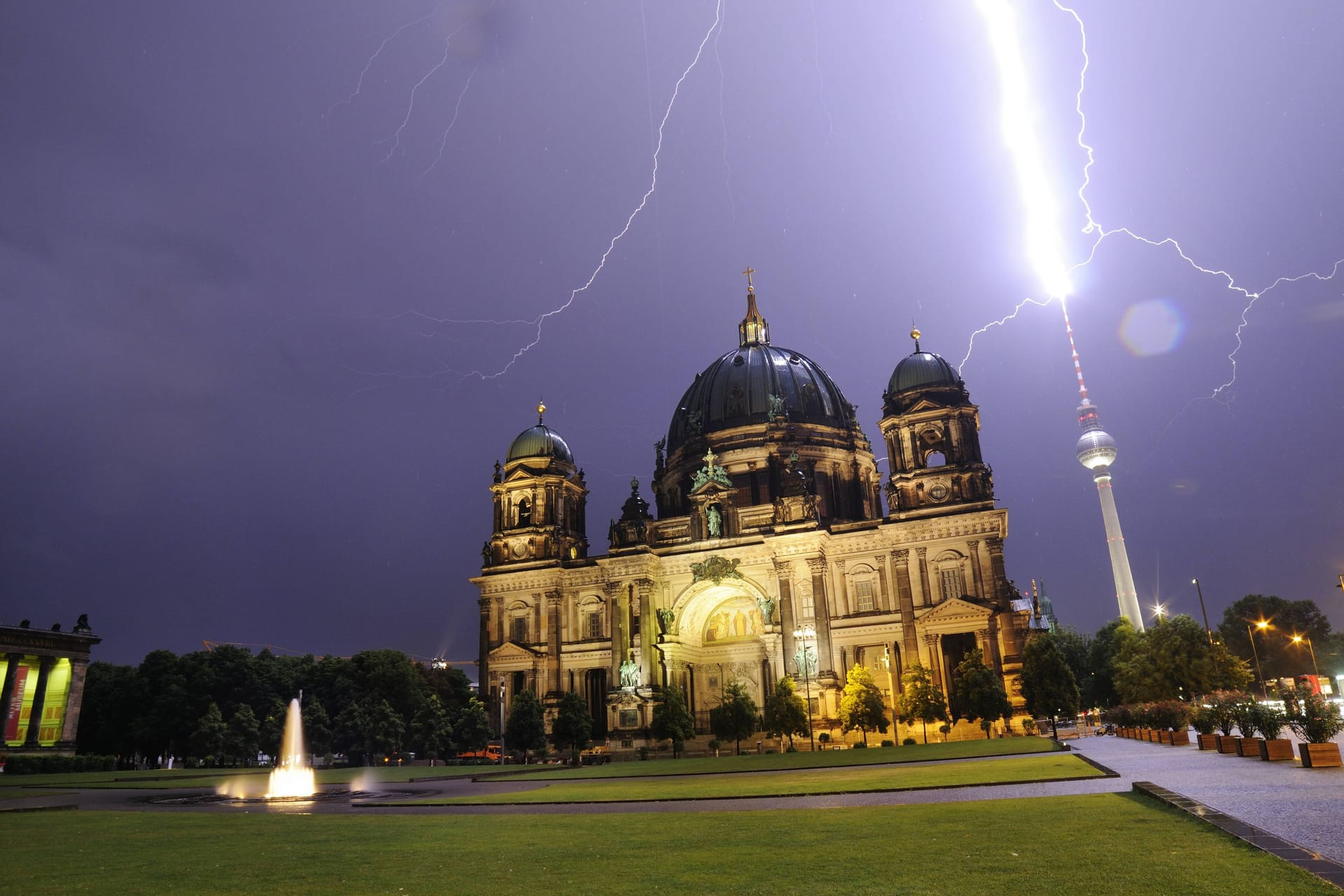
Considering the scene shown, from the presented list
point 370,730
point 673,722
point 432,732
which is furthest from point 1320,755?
point 370,730

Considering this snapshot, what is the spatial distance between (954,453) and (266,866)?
63051mm

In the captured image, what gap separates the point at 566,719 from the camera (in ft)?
209

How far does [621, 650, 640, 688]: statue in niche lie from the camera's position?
230 feet

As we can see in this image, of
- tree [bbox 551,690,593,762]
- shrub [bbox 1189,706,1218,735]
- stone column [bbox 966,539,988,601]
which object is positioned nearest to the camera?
shrub [bbox 1189,706,1218,735]

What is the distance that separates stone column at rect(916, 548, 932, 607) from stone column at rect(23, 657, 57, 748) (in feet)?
228

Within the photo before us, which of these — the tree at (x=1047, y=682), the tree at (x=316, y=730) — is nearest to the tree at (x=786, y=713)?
the tree at (x=1047, y=682)

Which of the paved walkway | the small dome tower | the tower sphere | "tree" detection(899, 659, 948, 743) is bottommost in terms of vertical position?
the paved walkway

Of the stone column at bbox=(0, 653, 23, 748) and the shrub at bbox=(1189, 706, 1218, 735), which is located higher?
the stone column at bbox=(0, 653, 23, 748)

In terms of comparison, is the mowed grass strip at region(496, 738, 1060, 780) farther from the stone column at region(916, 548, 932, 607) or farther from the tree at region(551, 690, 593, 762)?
the stone column at region(916, 548, 932, 607)

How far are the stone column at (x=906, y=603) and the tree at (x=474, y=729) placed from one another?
3293 cm

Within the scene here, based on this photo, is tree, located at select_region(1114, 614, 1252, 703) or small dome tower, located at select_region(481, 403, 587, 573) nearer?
tree, located at select_region(1114, 614, 1252, 703)

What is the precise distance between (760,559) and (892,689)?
1469 centimetres

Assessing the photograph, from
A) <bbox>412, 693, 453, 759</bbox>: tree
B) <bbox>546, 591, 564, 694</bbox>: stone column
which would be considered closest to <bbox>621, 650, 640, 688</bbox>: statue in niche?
<bbox>546, 591, 564, 694</bbox>: stone column

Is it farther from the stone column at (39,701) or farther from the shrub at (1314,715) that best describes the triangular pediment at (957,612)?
Result: the stone column at (39,701)
